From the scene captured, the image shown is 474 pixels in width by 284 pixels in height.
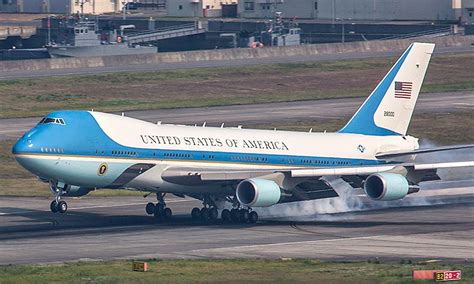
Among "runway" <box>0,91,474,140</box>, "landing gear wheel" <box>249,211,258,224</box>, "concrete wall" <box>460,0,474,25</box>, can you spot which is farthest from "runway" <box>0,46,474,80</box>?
"landing gear wheel" <box>249,211,258,224</box>

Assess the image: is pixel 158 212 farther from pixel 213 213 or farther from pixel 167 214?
pixel 213 213

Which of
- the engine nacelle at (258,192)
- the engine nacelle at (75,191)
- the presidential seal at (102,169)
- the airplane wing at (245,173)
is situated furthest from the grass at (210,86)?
the engine nacelle at (258,192)

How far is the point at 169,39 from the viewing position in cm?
19300

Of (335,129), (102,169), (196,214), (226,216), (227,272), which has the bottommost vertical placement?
(196,214)

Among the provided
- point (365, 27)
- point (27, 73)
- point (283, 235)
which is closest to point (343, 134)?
point (283, 235)

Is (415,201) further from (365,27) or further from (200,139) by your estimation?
(365,27)

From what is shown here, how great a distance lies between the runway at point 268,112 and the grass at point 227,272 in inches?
1872

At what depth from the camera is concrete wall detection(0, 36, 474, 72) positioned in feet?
433

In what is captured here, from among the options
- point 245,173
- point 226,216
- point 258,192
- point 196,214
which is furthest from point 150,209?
point 258,192

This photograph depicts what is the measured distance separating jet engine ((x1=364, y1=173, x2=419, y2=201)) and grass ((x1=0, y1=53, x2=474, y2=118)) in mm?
49788

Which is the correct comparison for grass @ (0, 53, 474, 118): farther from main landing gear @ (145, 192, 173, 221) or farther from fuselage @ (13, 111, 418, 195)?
fuselage @ (13, 111, 418, 195)

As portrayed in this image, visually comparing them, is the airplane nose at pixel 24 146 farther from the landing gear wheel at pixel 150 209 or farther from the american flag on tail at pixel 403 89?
the american flag on tail at pixel 403 89

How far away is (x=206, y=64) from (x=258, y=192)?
79009 millimetres

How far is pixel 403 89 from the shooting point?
71.1 meters
